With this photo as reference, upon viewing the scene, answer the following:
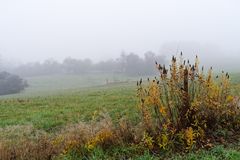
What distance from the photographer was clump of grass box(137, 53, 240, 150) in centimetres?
885

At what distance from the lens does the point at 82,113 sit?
1591cm

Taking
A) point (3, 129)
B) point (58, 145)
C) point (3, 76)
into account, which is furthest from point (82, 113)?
point (3, 76)

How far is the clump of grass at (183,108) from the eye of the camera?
8.85 meters

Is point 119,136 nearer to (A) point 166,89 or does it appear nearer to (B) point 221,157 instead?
(A) point 166,89

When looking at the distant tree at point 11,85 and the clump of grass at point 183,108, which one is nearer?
the clump of grass at point 183,108

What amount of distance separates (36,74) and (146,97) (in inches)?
4186

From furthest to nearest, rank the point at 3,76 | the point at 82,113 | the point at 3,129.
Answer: the point at 3,76 → the point at 82,113 → the point at 3,129

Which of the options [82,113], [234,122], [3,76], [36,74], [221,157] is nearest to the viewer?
[221,157]

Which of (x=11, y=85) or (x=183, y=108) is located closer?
(x=183, y=108)

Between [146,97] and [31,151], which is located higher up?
[146,97]

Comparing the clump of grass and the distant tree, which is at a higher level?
the clump of grass

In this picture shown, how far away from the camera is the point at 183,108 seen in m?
9.29

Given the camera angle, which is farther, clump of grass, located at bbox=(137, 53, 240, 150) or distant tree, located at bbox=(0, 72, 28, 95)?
distant tree, located at bbox=(0, 72, 28, 95)

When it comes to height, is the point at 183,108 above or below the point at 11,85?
above
